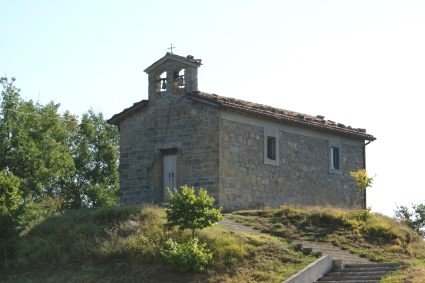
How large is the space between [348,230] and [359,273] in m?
4.62

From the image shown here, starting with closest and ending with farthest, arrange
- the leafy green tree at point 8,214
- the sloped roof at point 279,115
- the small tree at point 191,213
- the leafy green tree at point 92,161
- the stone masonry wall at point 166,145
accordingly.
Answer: the small tree at point 191,213 → the leafy green tree at point 8,214 → the stone masonry wall at point 166,145 → the sloped roof at point 279,115 → the leafy green tree at point 92,161

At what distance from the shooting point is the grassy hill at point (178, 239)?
22.2 meters

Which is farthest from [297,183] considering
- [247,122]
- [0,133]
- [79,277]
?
[0,133]

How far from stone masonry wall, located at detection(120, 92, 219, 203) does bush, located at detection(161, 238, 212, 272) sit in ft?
21.3

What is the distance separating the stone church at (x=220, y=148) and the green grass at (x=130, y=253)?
460 cm

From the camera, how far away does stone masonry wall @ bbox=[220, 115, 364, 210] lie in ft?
97.6

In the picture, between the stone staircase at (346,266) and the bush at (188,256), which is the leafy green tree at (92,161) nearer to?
the stone staircase at (346,266)

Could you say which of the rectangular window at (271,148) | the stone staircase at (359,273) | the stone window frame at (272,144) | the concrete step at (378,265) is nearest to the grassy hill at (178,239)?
the concrete step at (378,265)

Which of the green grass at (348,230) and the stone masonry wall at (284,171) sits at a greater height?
the stone masonry wall at (284,171)

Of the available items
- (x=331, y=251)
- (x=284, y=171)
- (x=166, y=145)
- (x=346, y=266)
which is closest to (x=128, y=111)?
(x=166, y=145)

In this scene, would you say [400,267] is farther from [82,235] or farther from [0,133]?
[0,133]

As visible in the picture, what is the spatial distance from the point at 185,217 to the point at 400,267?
6125 millimetres

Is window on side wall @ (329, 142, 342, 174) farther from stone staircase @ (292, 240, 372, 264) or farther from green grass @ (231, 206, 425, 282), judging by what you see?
stone staircase @ (292, 240, 372, 264)

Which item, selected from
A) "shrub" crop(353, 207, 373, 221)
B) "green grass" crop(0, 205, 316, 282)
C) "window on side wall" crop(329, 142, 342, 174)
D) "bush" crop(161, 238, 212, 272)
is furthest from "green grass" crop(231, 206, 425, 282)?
"window on side wall" crop(329, 142, 342, 174)
